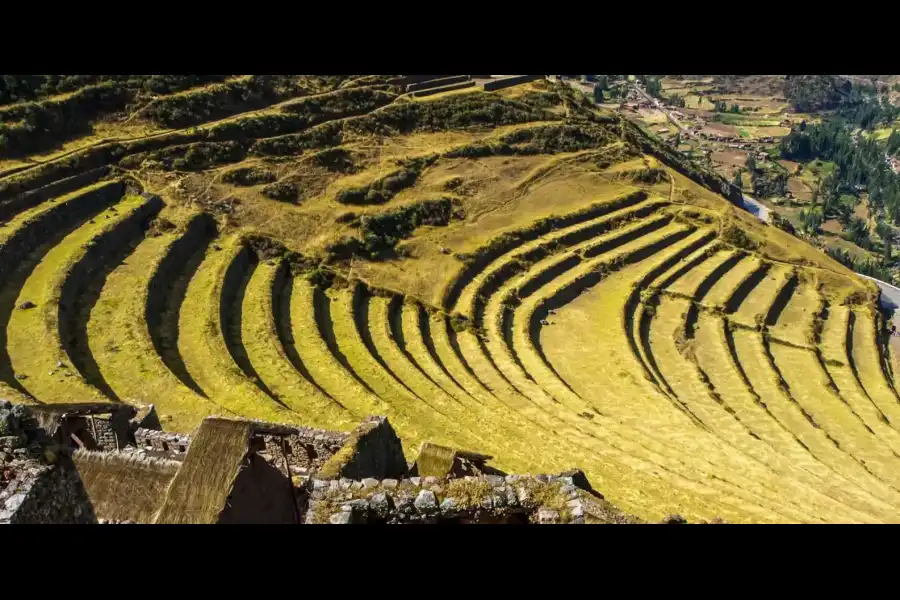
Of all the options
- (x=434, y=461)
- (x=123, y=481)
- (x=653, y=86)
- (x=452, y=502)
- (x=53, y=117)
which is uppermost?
(x=53, y=117)

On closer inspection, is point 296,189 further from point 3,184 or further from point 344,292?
point 3,184

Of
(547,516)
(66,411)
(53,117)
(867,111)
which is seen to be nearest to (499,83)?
(53,117)

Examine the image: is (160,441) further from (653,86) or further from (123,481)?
(653,86)

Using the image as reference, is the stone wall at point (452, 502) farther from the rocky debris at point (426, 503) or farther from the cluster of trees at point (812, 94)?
the cluster of trees at point (812, 94)

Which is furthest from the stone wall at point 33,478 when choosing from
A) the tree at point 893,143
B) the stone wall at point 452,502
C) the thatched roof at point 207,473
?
the tree at point 893,143
